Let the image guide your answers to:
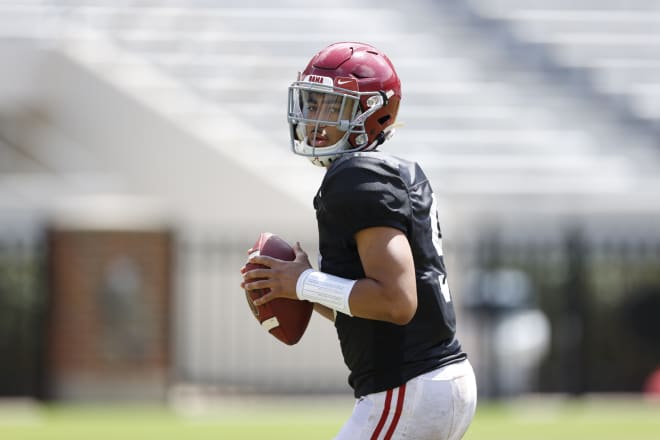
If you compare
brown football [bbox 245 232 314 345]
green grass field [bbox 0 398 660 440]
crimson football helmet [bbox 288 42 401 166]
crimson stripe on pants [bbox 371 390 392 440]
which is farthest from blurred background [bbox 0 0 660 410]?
crimson stripe on pants [bbox 371 390 392 440]

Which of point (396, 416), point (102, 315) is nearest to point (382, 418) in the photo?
point (396, 416)

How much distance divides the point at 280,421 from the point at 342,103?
6400 millimetres

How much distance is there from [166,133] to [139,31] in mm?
1690

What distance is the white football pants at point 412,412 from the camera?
3369mm

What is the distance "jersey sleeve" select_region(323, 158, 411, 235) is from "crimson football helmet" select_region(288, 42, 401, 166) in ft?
0.76

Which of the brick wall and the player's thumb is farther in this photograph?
the brick wall

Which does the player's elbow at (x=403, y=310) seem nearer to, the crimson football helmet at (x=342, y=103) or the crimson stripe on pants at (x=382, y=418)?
the crimson stripe on pants at (x=382, y=418)

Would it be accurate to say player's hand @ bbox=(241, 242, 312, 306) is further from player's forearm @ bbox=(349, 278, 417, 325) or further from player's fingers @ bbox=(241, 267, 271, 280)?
player's forearm @ bbox=(349, 278, 417, 325)

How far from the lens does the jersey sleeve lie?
10.7ft

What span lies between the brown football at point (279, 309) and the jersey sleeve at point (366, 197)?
0.29m

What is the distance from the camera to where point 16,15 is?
1409 cm

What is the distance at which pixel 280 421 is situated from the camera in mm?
9664

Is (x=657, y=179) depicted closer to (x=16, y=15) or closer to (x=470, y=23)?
(x=470, y=23)

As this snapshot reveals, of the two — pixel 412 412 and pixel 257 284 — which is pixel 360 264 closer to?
pixel 257 284
